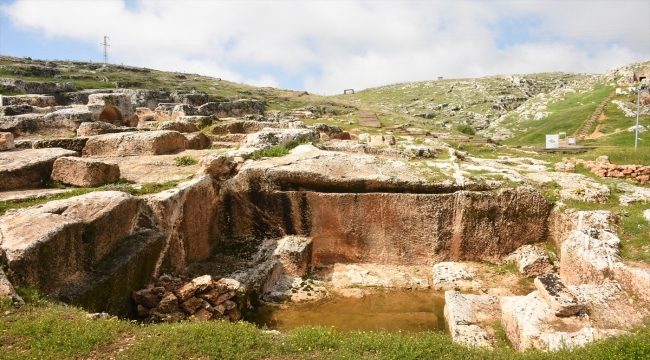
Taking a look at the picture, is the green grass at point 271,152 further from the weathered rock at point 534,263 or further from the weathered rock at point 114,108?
the weathered rock at point 114,108

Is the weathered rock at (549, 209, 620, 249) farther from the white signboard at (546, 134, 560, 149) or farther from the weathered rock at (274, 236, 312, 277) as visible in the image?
the white signboard at (546, 134, 560, 149)

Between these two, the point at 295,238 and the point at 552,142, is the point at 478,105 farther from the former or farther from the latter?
the point at 295,238

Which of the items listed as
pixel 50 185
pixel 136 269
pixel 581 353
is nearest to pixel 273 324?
pixel 136 269

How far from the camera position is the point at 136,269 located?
330 inches

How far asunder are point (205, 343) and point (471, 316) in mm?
5088

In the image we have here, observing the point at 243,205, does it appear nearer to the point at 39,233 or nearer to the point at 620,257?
the point at 39,233

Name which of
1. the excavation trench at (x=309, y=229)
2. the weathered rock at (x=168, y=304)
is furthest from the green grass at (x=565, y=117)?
the weathered rock at (x=168, y=304)

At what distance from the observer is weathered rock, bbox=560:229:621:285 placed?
840cm

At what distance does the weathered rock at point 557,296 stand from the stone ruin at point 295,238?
0.8 inches

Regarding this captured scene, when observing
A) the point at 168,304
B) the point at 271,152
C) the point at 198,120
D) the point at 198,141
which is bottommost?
the point at 168,304

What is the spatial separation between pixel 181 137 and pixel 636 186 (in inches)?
552

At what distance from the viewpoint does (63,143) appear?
44.3 ft

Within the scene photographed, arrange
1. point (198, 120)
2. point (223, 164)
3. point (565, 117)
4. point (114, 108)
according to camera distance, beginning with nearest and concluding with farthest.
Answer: point (223, 164) → point (198, 120) → point (114, 108) → point (565, 117)

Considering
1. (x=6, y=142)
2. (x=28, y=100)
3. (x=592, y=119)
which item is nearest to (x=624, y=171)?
(x=6, y=142)
